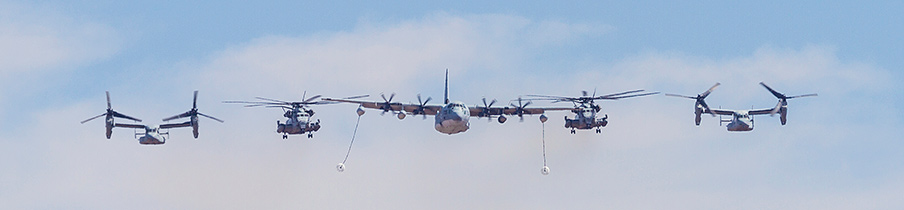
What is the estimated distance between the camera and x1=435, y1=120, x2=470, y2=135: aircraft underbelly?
4001 inches

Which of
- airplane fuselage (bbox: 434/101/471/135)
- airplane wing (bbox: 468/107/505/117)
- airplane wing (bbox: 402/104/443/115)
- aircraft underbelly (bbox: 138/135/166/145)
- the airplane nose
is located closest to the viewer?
the airplane nose

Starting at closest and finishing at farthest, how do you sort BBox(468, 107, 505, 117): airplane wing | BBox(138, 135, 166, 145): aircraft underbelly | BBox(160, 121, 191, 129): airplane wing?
1. BBox(138, 135, 166, 145): aircraft underbelly
2. BBox(160, 121, 191, 129): airplane wing
3. BBox(468, 107, 505, 117): airplane wing

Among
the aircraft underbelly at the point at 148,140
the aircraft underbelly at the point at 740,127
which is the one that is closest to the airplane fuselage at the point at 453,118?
the aircraft underbelly at the point at 740,127

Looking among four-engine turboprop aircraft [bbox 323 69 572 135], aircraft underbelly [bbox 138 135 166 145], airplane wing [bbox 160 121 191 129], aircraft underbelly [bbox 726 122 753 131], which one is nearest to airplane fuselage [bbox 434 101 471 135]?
four-engine turboprop aircraft [bbox 323 69 572 135]

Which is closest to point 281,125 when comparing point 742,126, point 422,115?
point 422,115

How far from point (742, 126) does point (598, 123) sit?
10.9m

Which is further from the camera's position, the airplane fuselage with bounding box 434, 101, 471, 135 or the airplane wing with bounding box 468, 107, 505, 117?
the airplane wing with bounding box 468, 107, 505, 117

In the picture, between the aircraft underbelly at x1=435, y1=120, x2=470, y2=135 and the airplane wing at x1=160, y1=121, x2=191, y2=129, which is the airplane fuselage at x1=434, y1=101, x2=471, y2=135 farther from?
the airplane wing at x1=160, y1=121, x2=191, y2=129

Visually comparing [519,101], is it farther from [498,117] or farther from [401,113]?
[401,113]

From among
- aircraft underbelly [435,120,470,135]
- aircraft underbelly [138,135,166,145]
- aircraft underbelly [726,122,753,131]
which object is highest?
aircraft underbelly [726,122,753,131]

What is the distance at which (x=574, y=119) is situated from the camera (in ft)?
360

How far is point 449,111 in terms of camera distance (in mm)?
101875

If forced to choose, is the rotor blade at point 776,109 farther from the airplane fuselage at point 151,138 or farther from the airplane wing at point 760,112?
the airplane fuselage at point 151,138

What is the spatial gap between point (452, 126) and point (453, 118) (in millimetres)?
727
